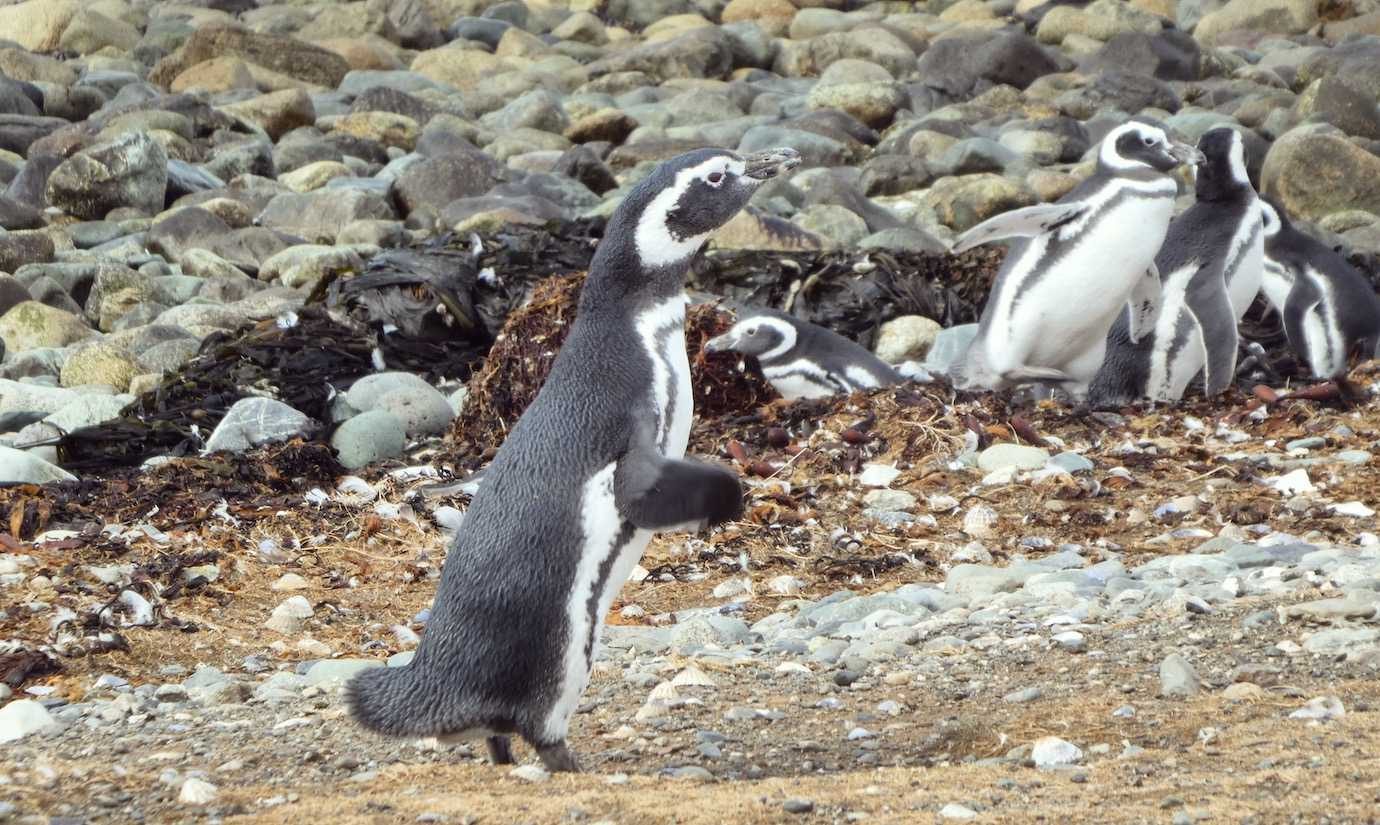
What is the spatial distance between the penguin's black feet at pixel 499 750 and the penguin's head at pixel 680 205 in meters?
1.03

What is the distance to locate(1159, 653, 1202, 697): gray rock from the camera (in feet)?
11.5

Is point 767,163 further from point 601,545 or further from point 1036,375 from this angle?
point 1036,375

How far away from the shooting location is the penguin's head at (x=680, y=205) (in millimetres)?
3621

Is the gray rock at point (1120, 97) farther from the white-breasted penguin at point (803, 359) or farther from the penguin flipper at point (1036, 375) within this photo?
the penguin flipper at point (1036, 375)

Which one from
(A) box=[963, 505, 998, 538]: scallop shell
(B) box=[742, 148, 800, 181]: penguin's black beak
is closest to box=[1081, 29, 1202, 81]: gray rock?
(A) box=[963, 505, 998, 538]: scallop shell

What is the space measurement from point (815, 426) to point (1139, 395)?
1.45m

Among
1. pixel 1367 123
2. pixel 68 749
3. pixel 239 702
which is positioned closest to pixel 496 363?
pixel 239 702

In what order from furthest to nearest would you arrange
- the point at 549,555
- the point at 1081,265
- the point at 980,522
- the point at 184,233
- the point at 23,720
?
the point at 184,233, the point at 1081,265, the point at 980,522, the point at 23,720, the point at 549,555

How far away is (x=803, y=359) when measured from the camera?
7.91 meters

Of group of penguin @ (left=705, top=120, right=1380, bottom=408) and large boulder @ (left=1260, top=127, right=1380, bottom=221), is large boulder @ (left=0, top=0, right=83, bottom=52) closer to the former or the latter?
large boulder @ (left=1260, top=127, right=1380, bottom=221)

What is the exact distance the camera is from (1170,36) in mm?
20016

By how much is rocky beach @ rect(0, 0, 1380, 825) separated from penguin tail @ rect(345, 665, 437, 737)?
10 cm

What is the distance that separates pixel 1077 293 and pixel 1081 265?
116mm

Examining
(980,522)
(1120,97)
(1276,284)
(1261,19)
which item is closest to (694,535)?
(980,522)
